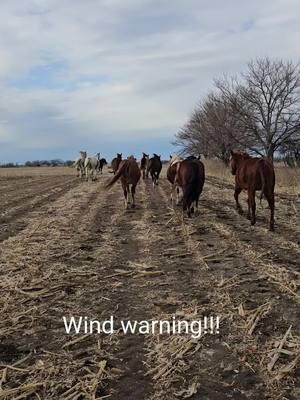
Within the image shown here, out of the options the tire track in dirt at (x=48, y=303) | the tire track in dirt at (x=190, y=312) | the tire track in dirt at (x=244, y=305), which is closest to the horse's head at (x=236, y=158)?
the tire track in dirt at (x=190, y=312)

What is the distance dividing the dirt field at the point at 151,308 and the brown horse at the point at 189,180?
5.09 feet

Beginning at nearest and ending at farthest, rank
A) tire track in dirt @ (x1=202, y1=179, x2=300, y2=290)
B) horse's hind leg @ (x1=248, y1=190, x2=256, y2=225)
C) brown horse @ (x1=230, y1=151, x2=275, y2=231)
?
tire track in dirt @ (x1=202, y1=179, x2=300, y2=290)
brown horse @ (x1=230, y1=151, x2=275, y2=231)
horse's hind leg @ (x1=248, y1=190, x2=256, y2=225)

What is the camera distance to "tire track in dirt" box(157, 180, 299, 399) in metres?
4.16

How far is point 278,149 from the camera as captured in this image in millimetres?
51844

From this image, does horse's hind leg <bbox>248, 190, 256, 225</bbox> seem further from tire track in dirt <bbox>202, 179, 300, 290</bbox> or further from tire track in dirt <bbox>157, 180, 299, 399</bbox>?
tire track in dirt <bbox>157, 180, 299, 399</bbox>

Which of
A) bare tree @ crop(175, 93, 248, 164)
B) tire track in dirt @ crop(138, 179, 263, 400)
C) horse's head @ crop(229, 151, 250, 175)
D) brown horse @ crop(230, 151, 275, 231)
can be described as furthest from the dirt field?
bare tree @ crop(175, 93, 248, 164)

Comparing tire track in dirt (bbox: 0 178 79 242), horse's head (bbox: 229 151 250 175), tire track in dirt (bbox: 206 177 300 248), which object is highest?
horse's head (bbox: 229 151 250 175)

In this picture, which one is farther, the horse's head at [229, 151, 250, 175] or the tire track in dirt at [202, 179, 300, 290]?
the horse's head at [229, 151, 250, 175]

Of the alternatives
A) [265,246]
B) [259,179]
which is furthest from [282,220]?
[265,246]

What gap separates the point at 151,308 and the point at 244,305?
1095 millimetres

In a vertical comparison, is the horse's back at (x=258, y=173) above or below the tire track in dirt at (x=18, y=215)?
above

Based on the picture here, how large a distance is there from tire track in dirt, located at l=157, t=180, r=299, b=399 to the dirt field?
0.05ft

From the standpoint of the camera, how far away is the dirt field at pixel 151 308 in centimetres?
405

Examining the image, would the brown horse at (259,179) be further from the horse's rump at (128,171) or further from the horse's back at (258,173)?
the horse's rump at (128,171)
